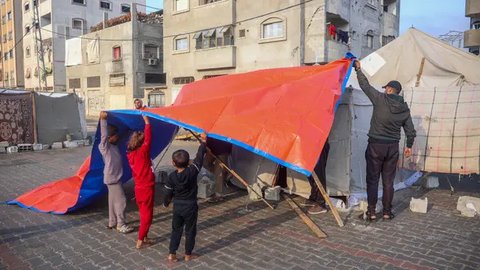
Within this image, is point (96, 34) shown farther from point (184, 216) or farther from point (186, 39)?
point (184, 216)

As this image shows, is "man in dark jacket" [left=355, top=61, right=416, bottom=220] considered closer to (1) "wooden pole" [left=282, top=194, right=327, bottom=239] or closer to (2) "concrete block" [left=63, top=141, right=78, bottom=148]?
(1) "wooden pole" [left=282, top=194, right=327, bottom=239]

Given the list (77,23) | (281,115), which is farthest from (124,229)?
(77,23)

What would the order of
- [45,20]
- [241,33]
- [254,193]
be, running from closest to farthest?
[254,193], [241,33], [45,20]

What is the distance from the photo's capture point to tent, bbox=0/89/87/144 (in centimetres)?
1444

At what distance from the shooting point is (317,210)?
6406 millimetres

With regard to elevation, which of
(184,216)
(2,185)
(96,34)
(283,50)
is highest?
(96,34)

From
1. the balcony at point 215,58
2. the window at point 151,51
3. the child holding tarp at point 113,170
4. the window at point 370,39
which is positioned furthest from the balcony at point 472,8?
the child holding tarp at point 113,170

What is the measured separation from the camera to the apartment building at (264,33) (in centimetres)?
2214

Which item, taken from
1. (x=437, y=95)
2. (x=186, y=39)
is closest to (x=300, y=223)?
(x=437, y=95)

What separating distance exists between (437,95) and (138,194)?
19.7 feet

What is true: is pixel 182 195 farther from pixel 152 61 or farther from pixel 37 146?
pixel 152 61

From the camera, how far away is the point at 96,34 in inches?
1391

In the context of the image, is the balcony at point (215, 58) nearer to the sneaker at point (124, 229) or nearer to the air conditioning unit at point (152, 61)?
the air conditioning unit at point (152, 61)

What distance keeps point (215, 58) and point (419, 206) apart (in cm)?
2095
